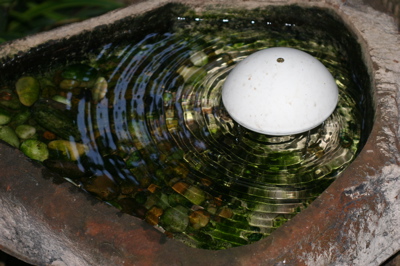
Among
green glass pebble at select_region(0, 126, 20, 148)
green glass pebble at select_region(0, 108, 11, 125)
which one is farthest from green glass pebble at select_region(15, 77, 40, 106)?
green glass pebble at select_region(0, 126, 20, 148)

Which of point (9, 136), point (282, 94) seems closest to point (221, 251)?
point (282, 94)

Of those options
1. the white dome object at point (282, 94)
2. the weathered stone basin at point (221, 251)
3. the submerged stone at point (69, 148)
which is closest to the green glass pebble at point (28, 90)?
the submerged stone at point (69, 148)

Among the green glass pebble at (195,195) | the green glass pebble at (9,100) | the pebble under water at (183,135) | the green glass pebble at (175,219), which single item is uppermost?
the green glass pebble at (9,100)

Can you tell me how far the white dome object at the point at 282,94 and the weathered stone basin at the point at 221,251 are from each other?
280 millimetres

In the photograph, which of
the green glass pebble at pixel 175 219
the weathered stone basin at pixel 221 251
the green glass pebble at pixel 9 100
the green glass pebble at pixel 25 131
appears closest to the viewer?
the weathered stone basin at pixel 221 251

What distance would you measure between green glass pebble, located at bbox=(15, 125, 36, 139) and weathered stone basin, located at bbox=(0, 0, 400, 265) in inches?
19.5

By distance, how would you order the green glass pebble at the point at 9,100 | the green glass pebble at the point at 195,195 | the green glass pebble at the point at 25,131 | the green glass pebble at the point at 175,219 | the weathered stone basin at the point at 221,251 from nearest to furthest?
the weathered stone basin at the point at 221,251, the green glass pebble at the point at 175,219, the green glass pebble at the point at 195,195, the green glass pebble at the point at 25,131, the green glass pebble at the point at 9,100

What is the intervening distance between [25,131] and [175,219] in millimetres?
955

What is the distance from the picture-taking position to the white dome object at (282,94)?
2619mm

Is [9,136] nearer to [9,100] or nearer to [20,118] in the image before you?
[20,118]

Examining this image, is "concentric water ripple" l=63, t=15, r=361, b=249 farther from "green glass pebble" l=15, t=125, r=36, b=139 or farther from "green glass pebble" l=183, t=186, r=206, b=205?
"green glass pebble" l=15, t=125, r=36, b=139

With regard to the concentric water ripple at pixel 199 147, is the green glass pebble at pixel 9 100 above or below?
above

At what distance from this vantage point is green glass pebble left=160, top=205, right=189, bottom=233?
258cm

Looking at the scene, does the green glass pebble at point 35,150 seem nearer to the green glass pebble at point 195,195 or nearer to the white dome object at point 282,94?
the green glass pebble at point 195,195
